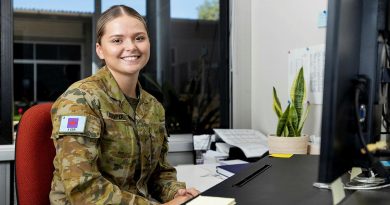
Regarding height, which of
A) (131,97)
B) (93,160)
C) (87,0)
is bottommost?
(93,160)

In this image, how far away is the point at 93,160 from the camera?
1.14 metres

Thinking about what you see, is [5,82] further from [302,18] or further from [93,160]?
[302,18]

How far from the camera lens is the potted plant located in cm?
167

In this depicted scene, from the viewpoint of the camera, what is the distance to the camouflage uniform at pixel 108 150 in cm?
111

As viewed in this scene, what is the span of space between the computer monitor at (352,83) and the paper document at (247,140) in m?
1.16

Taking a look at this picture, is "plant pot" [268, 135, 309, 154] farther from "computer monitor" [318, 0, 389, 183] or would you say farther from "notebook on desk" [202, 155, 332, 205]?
"computer monitor" [318, 0, 389, 183]

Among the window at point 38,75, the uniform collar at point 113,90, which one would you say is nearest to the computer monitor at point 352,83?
the uniform collar at point 113,90

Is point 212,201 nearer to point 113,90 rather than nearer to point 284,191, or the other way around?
point 284,191

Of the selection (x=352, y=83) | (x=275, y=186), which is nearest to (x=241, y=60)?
(x=275, y=186)

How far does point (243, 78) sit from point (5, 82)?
52.4 inches

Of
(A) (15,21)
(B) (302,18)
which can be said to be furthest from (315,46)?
(A) (15,21)

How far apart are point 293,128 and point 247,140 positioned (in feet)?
1.18

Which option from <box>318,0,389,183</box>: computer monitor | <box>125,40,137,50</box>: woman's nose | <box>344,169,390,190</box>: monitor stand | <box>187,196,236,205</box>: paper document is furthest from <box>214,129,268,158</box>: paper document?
<box>318,0,389,183</box>: computer monitor

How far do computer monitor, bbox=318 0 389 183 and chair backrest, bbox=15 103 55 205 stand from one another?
34.7 inches
